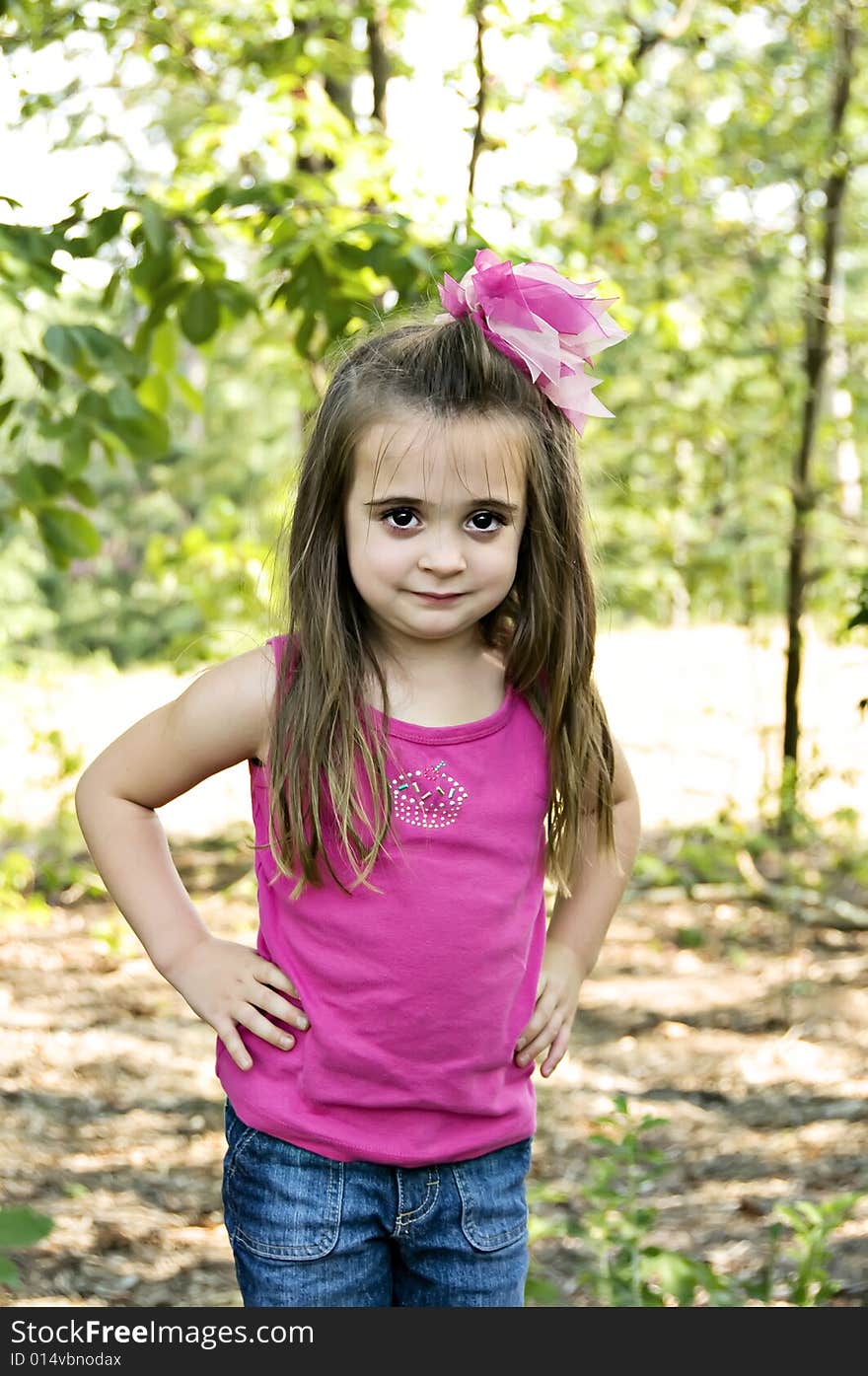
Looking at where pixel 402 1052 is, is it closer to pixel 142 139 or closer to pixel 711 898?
pixel 711 898

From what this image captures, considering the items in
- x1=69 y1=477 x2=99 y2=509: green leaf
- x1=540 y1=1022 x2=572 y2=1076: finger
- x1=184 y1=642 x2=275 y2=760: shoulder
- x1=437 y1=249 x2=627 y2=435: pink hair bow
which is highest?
x1=437 y1=249 x2=627 y2=435: pink hair bow

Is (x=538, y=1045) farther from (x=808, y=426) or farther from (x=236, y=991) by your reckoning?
(x=808, y=426)

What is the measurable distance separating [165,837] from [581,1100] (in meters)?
2.43

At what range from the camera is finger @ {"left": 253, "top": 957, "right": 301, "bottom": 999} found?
167cm

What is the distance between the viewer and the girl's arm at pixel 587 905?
1838 millimetres

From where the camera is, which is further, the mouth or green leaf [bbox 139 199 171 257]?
green leaf [bbox 139 199 171 257]

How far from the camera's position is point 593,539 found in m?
1.84

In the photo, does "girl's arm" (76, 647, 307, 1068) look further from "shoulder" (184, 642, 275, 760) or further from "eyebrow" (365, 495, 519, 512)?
"eyebrow" (365, 495, 519, 512)

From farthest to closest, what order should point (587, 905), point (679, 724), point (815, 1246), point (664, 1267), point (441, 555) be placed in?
point (679, 724), point (815, 1246), point (664, 1267), point (587, 905), point (441, 555)

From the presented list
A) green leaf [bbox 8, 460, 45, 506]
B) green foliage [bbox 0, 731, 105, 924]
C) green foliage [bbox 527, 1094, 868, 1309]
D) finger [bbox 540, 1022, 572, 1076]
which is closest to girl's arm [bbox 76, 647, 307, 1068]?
finger [bbox 540, 1022, 572, 1076]

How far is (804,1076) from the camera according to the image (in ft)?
12.8

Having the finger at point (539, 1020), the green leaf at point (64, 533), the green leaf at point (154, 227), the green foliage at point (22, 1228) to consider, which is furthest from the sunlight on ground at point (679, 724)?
the green foliage at point (22, 1228)

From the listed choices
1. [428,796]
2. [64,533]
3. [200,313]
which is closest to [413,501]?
[428,796]

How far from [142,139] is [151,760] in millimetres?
4249
